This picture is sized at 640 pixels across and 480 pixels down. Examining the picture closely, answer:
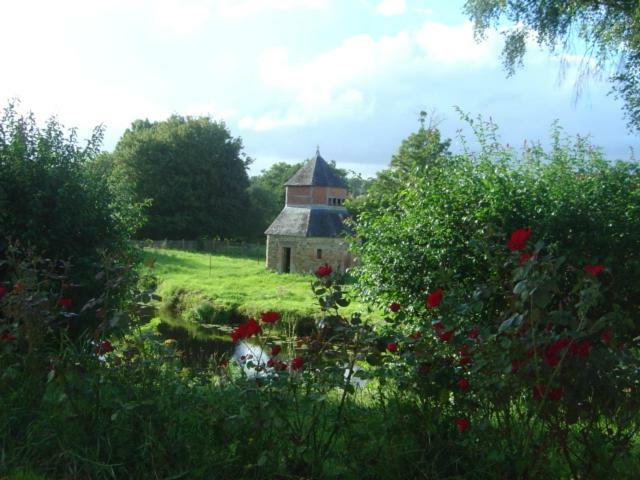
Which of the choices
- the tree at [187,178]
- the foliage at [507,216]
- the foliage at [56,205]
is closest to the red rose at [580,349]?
the foliage at [507,216]

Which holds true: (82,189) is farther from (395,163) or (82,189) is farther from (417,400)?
(395,163)

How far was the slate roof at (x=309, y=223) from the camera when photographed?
32156 mm

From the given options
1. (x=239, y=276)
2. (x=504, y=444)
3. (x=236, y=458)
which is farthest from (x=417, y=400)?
(x=239, y=276)

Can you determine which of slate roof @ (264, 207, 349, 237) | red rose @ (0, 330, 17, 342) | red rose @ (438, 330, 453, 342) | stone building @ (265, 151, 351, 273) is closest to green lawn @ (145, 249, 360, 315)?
stone building @ (265, 151, 351, 273)

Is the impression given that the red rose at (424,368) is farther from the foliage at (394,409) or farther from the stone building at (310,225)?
the stone building at (310,225)

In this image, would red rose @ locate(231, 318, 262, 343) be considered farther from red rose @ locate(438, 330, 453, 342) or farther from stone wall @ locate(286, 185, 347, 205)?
stone wall @ locate(286, 185, 347, 205)

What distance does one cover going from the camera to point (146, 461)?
3459 millimetres

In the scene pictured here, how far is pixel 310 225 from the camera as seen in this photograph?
106 feet

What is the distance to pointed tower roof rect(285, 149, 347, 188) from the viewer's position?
34.5m

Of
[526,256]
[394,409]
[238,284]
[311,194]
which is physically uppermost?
[311,194]

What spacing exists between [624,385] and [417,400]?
3.53 feet

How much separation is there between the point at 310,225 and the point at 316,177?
3.38 metres

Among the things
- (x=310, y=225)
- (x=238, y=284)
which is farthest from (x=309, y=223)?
(x=238, y=284)

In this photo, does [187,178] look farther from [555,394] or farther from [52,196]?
[555,394]
